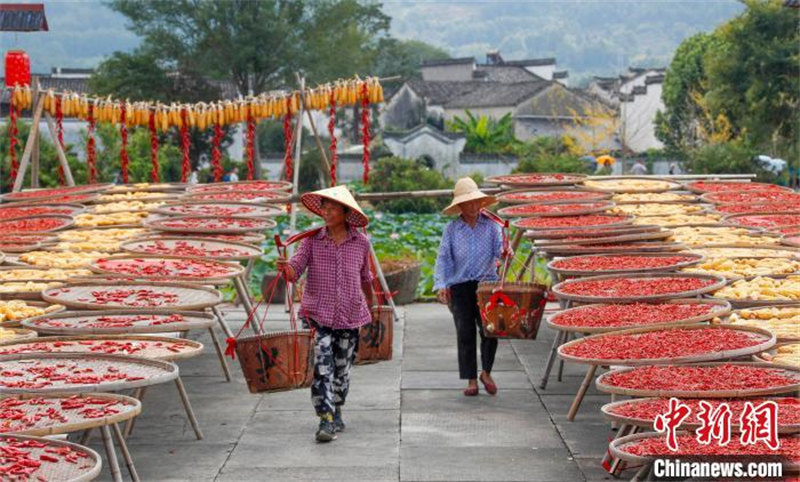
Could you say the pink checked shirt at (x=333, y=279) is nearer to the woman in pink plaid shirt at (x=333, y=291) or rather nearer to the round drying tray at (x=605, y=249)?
the woman in pink plaid shirt at (x=333, y=291)

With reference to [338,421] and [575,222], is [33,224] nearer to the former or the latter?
[575,222]

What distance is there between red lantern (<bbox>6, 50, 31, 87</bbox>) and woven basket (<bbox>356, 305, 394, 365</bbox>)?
658 cm

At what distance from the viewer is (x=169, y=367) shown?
6727 mm

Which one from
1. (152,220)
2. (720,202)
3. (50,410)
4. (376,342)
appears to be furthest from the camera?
(720,202)

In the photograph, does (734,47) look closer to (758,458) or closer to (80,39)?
(758,458)

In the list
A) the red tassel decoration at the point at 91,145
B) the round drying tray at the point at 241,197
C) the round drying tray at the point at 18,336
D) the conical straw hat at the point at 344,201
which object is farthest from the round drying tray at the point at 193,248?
the red tassel decoration at the point at 91,145

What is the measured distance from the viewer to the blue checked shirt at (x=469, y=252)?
372 inches

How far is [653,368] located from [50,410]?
2.89 meters

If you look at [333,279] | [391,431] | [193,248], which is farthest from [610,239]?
[333,279]

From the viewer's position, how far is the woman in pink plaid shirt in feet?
26.6

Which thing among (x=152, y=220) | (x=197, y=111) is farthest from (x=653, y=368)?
(x=197, y=111)

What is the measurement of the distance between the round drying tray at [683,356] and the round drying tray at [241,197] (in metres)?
5.64

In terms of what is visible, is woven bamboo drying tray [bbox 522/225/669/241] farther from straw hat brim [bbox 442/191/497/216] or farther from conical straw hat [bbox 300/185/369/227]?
conical straw hat [bbox 300/185/369/227]

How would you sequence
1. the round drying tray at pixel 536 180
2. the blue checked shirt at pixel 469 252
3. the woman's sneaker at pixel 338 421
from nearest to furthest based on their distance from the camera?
the woman's sneaker at pixel 338 421 < the blue checked shirt at pixel 469 252 < the round drying tray at pixel 536 180
